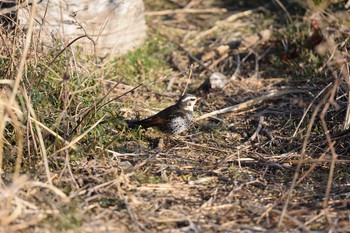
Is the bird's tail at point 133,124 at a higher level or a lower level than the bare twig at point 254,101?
higher

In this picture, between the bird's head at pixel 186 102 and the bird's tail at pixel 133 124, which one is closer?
the bird's tail at pixel 133 124

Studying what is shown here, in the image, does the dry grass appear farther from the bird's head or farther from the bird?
the bird's head

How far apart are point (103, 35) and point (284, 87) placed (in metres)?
2.56

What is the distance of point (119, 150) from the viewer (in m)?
6.04

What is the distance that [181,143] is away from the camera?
646 cm

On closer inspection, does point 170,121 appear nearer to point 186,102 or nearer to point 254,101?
point 186,102

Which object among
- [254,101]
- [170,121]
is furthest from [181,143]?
[254,101]

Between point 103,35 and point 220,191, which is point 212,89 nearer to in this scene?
point 103,35

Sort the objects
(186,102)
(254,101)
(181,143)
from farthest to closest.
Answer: (254,101) < (186,102) < (181,143)

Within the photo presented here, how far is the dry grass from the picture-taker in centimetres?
471

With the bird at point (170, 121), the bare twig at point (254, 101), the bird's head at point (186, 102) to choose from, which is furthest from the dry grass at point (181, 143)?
the bird's head at point (186, 102)

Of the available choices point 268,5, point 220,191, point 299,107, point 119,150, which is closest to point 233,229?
point 220,191

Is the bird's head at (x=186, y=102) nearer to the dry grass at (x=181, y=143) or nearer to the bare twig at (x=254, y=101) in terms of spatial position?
the dry grass at (x=181, y=143)

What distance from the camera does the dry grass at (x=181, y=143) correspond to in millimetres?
4711
